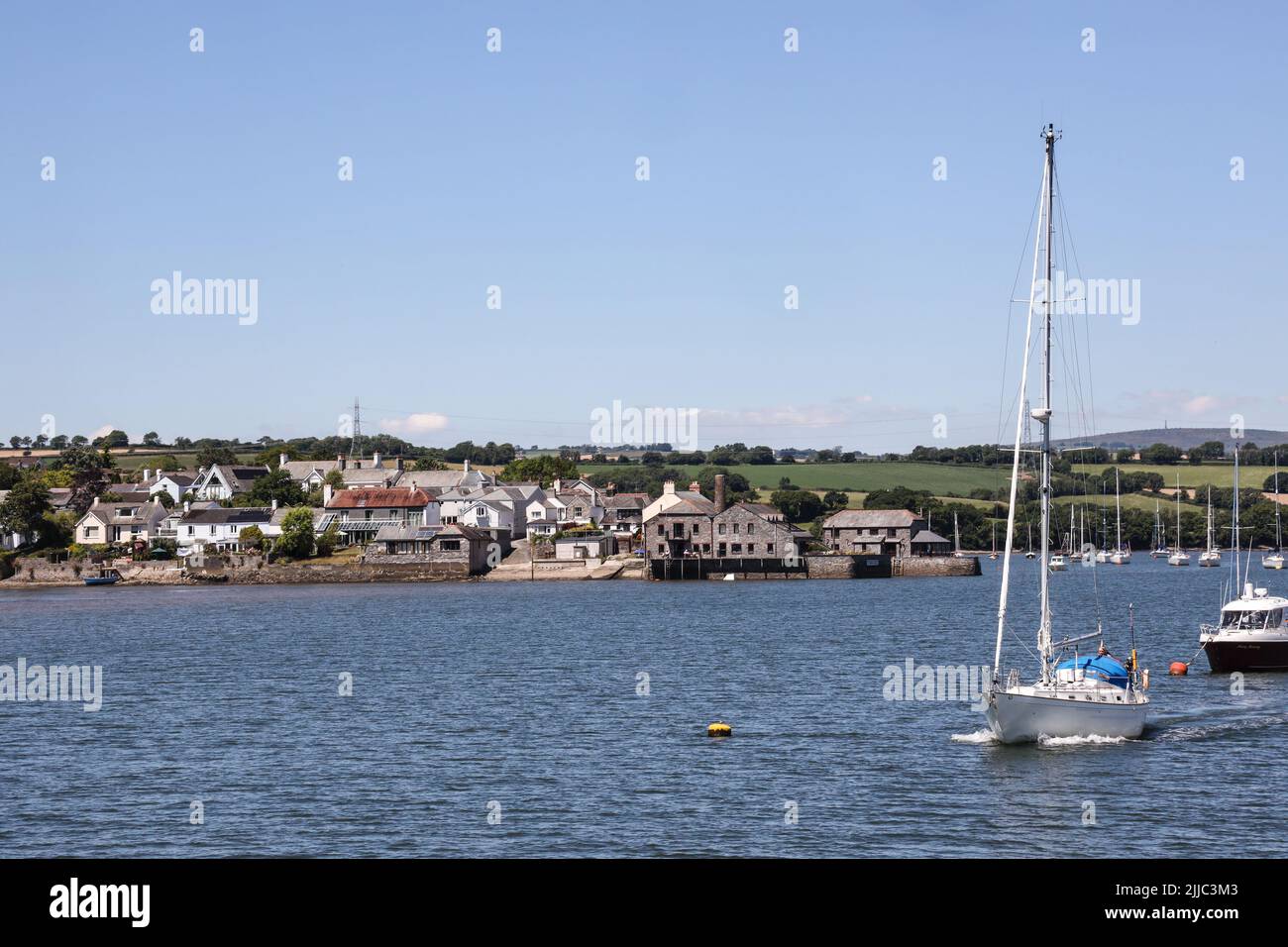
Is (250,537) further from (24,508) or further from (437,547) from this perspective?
(24,508)

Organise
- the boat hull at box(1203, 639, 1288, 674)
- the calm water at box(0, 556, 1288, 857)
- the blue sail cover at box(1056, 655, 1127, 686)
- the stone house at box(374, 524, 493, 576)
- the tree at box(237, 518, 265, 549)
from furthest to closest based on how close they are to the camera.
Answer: the tree at box(237, 518, 265, 549)
the stone house at box(374, 524, 493, 576)
the boat hull at box(1203, 639, 1288, 674)
the blue sail cover at box(1056, 655, 1127, 686)
the calm water at box(0, 556, 1288, 857)

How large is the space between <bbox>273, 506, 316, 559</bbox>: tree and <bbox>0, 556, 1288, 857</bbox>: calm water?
76125mm

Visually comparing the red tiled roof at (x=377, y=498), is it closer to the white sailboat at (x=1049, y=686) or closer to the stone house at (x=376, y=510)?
the stone house at (x=376, y=510)

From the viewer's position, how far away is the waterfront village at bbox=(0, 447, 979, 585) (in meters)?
153

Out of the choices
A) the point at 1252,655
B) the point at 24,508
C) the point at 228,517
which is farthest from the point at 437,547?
the point at 1252,655

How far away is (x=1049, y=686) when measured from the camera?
1550 inches

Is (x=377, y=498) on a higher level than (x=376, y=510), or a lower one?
higher

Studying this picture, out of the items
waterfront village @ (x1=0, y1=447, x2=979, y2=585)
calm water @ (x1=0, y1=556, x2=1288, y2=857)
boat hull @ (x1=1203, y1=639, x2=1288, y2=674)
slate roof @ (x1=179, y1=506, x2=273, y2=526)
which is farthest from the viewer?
slate roof @ (x1=179, y1=506, x2=273, y2=526)

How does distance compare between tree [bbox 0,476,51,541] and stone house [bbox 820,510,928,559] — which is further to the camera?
tree [bbox 0,476,51,541]

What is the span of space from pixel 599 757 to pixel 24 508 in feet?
487

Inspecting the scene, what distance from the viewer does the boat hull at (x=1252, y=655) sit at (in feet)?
186

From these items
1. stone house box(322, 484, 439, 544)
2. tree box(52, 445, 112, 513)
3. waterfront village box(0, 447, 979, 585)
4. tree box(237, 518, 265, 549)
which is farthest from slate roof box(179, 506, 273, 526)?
tree box(52, 445, 112, 513)

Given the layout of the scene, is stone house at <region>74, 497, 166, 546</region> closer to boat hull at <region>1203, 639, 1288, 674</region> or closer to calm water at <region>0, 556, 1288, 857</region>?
calm water at <region>0, 556, 1288, 857</region>

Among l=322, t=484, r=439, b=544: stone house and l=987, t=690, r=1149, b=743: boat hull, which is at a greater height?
l=322, t=484, r=439, b=544: stone house
